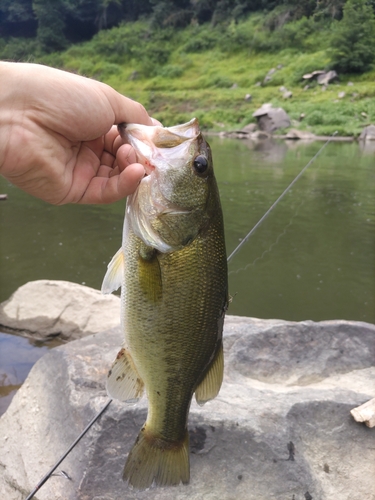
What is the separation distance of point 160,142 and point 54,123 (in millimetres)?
499

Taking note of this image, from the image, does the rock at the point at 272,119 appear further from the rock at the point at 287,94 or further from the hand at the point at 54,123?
the hand at the point at 54,123

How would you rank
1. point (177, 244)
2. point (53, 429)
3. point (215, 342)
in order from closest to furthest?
point (177, 244) < point (215, 342) < point (53, 429)

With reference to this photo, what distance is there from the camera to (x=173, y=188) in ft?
5.50

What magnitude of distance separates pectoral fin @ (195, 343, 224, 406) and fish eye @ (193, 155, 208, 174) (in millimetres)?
755

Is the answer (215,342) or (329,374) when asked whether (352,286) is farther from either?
(215,342)

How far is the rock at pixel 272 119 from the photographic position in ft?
94.7

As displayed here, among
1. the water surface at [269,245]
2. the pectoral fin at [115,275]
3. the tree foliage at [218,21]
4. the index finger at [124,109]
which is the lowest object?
the tree foliage at [218,21]

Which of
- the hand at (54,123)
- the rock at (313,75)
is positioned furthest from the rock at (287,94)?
the hand at (54,123)

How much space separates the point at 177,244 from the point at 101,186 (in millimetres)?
626

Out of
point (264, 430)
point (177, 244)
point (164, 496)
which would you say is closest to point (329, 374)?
point (264, 430)

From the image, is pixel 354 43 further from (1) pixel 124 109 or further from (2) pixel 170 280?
(2) pixel 170 280

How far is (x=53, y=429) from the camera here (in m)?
2.88

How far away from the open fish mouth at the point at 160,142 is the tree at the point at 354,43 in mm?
39834

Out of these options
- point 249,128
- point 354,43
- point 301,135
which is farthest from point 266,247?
point 354,43
